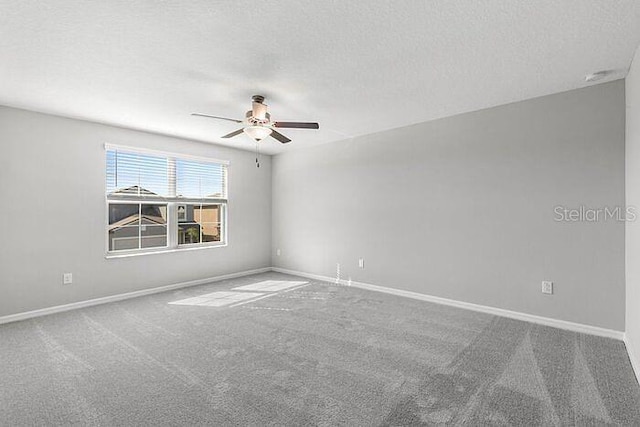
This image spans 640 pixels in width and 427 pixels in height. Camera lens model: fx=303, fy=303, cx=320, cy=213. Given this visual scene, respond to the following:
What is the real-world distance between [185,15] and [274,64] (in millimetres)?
796

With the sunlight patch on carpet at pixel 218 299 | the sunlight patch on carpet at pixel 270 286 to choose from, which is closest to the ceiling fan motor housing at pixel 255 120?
the sunlight patch on carpet at pixel 218 299

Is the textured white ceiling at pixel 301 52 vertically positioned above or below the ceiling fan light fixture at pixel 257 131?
above

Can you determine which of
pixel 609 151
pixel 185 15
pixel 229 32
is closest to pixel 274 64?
pixel 229 32

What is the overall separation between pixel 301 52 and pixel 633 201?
3.06 metres

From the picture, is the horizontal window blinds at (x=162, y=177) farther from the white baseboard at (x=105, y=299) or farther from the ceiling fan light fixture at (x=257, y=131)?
the ceiling fan light fixture at (x=257, y=131)

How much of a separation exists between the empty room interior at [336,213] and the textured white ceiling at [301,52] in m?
0.02

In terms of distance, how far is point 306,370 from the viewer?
2.39m

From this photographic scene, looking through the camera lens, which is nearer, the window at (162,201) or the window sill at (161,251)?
the window sill at (161,251)

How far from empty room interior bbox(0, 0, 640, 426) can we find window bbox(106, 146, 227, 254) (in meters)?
0.04

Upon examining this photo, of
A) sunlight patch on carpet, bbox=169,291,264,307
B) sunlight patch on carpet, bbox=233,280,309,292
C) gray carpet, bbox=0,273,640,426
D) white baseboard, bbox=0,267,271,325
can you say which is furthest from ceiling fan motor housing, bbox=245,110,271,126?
white baseboard, bbox=0,267,271,325

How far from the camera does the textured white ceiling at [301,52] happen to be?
6.28 feet

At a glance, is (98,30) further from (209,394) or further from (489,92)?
(489,92)

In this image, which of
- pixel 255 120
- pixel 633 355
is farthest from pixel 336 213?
pixel 633 355

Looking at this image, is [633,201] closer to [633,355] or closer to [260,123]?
[633,355]
